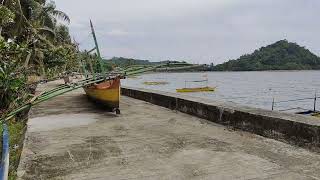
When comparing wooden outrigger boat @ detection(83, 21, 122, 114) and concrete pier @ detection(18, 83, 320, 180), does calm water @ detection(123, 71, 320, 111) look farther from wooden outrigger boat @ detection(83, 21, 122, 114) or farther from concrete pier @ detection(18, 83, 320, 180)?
concrete pier @ detection(18, 83, 320, 180)

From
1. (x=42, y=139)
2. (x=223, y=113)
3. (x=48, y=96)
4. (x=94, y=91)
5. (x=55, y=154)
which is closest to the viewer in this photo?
(x=55, y=154)

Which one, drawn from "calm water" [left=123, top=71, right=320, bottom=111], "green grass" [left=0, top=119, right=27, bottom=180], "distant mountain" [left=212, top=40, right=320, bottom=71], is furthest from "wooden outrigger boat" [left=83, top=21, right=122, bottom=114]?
"distant mountain" [left=212, top=40, right=320, bottom=71]

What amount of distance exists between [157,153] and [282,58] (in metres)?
118

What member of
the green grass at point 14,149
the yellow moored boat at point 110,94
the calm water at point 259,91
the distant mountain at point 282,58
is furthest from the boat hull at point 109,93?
the distant mountain at point 282,58

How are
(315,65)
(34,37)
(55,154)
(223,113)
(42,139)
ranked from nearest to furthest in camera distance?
(55,154)
(42,139)
(223,113)
(34,37)
(315,65)

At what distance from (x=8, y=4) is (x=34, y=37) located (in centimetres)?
969

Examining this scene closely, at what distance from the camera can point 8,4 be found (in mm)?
19266

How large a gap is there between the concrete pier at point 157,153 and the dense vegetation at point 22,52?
457mm

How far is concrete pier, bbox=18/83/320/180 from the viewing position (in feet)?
15.4

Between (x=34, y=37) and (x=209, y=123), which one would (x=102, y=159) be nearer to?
(x=209, y=123)

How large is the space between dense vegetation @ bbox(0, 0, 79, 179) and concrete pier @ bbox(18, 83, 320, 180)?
18.0 inches

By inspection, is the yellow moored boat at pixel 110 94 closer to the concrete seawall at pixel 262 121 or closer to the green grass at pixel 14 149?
the concrete seawall at pixel 262 121

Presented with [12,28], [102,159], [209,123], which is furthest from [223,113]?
[12,28]

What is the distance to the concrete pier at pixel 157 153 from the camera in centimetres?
470
